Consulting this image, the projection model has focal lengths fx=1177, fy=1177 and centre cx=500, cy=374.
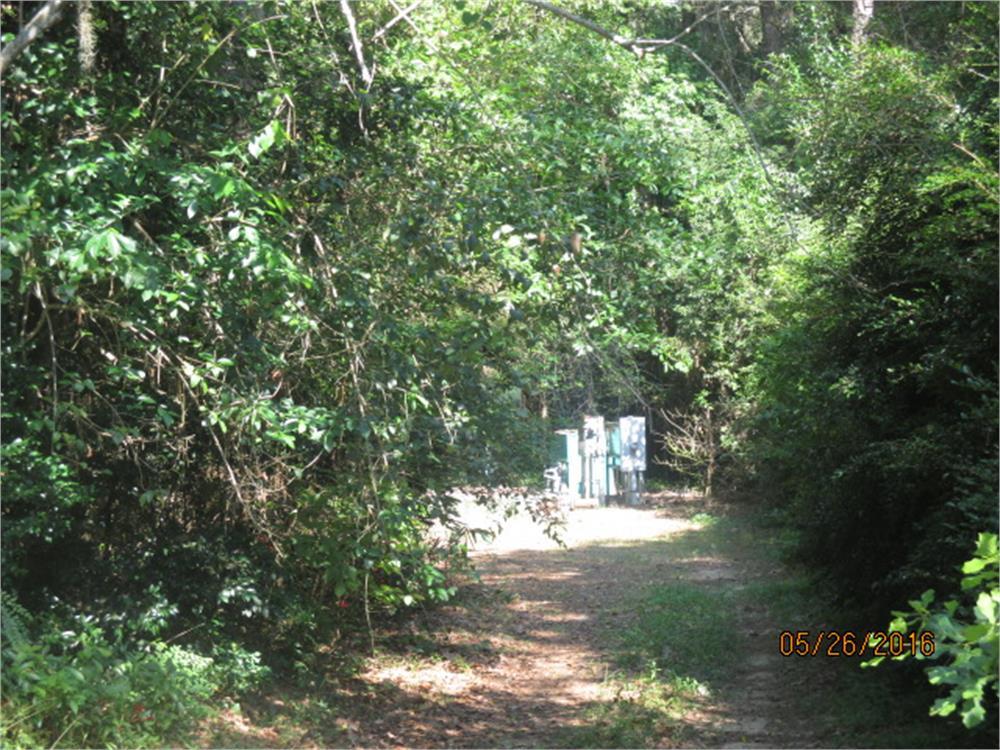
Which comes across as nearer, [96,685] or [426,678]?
[96,685]

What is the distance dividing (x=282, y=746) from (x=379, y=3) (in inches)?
225

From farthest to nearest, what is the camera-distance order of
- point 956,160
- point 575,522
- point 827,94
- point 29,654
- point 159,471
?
point 575,522 < point 827,94 < point 159,471 < point 956,160 < point 29,654

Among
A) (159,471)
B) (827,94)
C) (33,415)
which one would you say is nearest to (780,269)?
(827,94)

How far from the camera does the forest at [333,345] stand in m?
6.49

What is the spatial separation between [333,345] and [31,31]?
2.48 meters

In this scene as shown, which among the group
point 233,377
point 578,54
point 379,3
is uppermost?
point 578,54

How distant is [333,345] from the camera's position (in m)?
7.45

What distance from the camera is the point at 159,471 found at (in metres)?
7.88

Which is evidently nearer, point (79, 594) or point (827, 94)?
point (79, 594)

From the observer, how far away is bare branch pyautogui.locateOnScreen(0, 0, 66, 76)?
20.6 feet

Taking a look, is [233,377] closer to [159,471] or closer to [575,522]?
[159,471]

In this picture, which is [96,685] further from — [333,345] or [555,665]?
[555,665]
